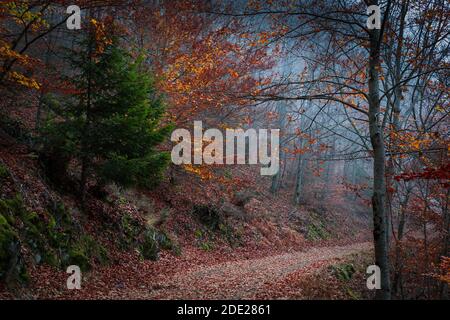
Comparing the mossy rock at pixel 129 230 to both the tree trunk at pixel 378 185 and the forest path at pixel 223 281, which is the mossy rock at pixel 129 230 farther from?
the tree trunk at pixel 378 185

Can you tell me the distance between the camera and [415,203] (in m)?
13.5

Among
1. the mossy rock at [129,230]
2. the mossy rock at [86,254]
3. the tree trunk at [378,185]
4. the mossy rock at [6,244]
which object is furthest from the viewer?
the mossy rock at [129,230]

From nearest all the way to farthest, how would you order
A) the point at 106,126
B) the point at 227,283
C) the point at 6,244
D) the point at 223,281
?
the point at 6,244, the point at 227,283, the point at 223,281, the point at 106,126

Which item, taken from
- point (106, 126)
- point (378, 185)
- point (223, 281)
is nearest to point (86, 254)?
point (106, 126)

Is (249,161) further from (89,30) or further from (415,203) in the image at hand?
(89,30)

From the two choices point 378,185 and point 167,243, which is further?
point 167,243

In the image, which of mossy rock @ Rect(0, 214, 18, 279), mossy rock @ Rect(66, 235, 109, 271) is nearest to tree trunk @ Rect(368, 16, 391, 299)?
mossy rock @ Rect(66, 235, 109, 271)

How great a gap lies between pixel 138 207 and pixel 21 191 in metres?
5.51

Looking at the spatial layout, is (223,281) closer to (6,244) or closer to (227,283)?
(227,283)

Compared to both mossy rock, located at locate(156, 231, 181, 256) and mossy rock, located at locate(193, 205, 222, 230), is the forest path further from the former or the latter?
mossy rock, located at locate(193, 205, 222, 230)

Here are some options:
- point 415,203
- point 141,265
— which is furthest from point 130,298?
point 415,203

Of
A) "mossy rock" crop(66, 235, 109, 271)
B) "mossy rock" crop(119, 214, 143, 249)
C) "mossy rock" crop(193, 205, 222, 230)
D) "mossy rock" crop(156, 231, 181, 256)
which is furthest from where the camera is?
"mossy rock" crop(193, 205, 222, 230)

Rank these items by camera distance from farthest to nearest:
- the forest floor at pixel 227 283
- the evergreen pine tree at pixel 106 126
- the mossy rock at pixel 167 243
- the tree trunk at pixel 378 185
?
the mossy rock at pixel 167 243
the evergreen pine tree at pixel 106 126
the forest floor at pixel 227 283
the tree trunk at pixel 378 185

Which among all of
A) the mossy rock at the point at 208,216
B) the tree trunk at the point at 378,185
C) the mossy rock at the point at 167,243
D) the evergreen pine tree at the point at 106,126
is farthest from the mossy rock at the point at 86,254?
the mossy rock at the point at 208,216
